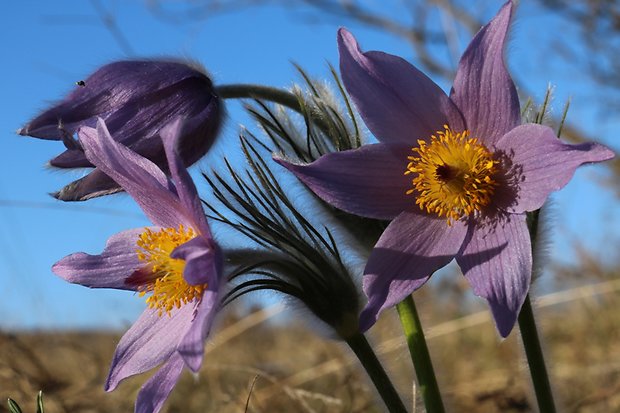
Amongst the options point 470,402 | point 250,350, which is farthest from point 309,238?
point 250,350

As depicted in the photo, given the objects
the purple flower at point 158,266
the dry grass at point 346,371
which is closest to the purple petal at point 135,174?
the purple flower at point 158,266

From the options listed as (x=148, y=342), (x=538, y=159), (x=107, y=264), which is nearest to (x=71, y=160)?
(x=107, y=264)

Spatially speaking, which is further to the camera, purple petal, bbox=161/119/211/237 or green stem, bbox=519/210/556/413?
green stem, bbox=519/210/556/413

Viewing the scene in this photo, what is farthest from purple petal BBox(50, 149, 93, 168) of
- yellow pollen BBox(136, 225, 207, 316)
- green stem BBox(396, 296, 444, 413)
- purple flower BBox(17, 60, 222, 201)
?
green stem BBox(396, 296, 444, 413)

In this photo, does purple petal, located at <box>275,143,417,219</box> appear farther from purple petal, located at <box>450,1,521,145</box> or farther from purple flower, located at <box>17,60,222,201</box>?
purple flower, located at <box>17,60,222,201</box>

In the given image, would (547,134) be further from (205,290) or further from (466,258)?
(205,290)

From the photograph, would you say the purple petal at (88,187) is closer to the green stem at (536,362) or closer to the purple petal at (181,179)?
the purple petal at (181,179)
